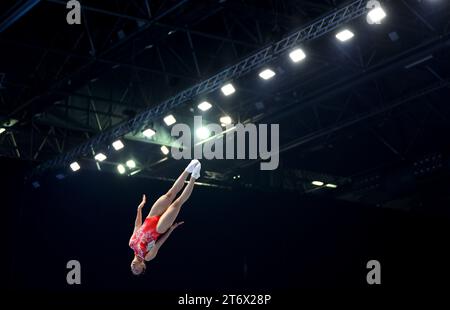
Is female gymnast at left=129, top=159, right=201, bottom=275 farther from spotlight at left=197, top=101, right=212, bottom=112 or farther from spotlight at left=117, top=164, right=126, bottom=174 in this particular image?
spotlight at left=117, top=164, right=126, bottom=174

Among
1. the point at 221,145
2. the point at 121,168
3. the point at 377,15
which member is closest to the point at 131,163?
the point at 121,168

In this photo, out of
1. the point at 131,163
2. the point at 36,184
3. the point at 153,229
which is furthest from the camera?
the point at 131,163

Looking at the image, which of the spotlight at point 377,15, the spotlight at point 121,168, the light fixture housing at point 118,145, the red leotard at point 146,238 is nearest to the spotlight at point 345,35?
the spotlight at point 377,15

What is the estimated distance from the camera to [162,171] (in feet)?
52.0

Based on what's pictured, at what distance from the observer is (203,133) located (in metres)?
14.0

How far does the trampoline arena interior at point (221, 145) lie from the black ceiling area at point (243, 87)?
0.04 meters

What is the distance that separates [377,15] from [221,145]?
20.3 ft

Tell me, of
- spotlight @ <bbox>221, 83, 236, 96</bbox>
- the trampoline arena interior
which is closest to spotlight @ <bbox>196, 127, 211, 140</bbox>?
the trampoline arena interior

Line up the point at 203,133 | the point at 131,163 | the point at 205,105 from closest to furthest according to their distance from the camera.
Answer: the point at 205,105 < the point at 203,133 < the point at 131,163

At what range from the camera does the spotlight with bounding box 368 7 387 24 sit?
9.14 meters

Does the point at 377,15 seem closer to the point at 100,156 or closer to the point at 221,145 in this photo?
the point at 221,145

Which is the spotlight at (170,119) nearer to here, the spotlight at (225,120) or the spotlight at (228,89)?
the spotlight at (228,89)

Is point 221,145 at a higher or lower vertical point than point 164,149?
higher

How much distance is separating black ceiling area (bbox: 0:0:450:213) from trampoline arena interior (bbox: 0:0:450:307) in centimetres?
4
